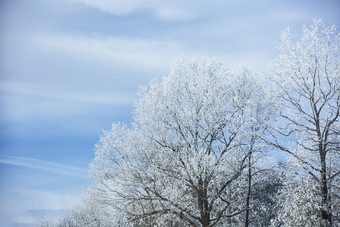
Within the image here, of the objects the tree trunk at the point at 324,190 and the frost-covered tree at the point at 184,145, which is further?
the frost-covered tree at the point at 184,145

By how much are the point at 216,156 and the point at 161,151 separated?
3.11 metres

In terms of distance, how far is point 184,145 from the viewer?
745 inches

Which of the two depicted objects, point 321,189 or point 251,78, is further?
point 251,78

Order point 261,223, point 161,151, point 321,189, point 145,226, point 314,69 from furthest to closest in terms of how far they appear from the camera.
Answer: point 261,223
point 145,226
point 161,151
point 314,69
point 321,189

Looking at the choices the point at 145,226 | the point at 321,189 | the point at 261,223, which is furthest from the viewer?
the point at 261,223

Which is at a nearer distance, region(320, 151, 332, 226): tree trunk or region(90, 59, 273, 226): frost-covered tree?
region(320, 151, 332, 226): tree trunk

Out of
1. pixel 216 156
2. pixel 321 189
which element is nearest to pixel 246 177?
pixel 216 156

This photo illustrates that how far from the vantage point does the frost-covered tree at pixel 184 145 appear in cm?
1844

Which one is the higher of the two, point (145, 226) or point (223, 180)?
point (223, 180)

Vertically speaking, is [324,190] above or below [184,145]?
below

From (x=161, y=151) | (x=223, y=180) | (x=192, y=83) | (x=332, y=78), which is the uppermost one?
(x=192, y=83)

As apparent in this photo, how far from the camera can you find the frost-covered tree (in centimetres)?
1844

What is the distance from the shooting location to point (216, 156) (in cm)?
1856

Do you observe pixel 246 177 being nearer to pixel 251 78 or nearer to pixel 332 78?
pixel 251 78
